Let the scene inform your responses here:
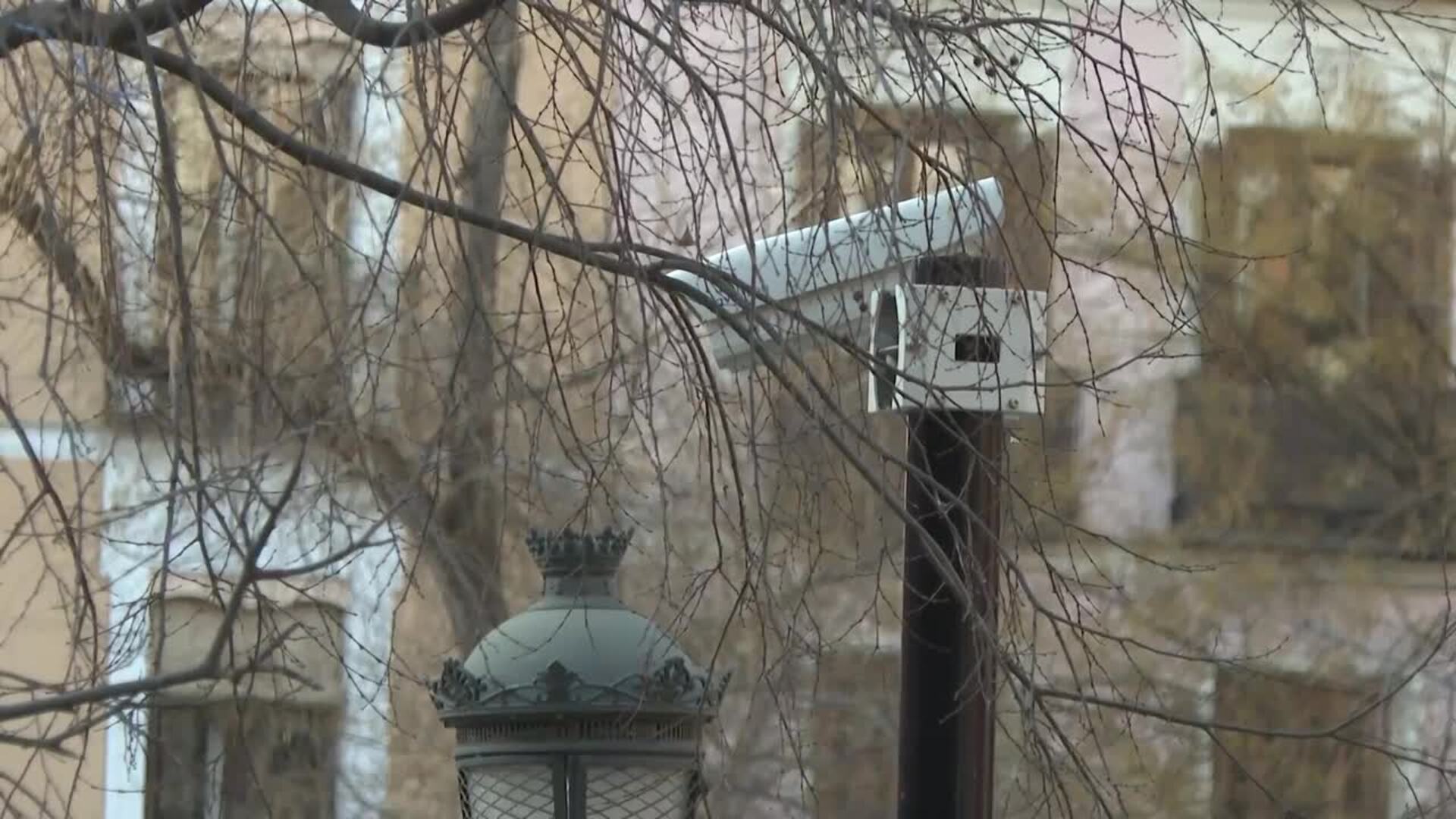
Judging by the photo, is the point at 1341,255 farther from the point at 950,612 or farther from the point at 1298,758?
the point at 950,612

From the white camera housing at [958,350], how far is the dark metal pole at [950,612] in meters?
0.04

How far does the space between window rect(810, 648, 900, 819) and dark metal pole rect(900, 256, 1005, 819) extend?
6836 millimetres

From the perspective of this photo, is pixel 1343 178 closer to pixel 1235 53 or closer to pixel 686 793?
pixel 1235 53

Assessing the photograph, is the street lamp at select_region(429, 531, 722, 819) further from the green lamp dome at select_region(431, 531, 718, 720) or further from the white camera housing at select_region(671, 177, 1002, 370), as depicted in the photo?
the white camera housing at select_region(671, 177, 1002, 370)

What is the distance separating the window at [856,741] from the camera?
38.6ft

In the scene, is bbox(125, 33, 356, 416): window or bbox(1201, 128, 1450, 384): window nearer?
bbox(125, 33, 356, 416): window

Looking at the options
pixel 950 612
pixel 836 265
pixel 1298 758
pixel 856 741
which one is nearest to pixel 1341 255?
pixel 1298 758

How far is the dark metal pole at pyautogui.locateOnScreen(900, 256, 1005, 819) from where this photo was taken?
442 cm

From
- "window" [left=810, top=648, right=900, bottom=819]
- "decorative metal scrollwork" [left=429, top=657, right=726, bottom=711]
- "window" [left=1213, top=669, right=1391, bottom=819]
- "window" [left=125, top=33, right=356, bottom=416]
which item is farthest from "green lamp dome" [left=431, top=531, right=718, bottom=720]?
"window" [left=1213, top=669, right=1391, bottom=819]

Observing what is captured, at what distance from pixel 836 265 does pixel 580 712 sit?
40.3 inches

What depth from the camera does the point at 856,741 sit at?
39.0 ft

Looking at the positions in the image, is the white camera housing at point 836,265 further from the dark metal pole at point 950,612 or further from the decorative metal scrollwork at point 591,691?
the decorative metal scrollwork at point 591,691

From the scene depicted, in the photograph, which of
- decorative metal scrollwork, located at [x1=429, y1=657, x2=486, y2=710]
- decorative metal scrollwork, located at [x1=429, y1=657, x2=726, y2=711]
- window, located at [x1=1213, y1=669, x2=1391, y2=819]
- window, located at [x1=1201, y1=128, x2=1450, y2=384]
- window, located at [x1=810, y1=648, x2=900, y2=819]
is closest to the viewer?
decorative metal scrollwork, located at [x1=429, y1=657, x2=726, y2=711]

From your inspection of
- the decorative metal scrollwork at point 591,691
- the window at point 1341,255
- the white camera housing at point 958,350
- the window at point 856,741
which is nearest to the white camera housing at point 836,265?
the white camera housing at point 958,350
